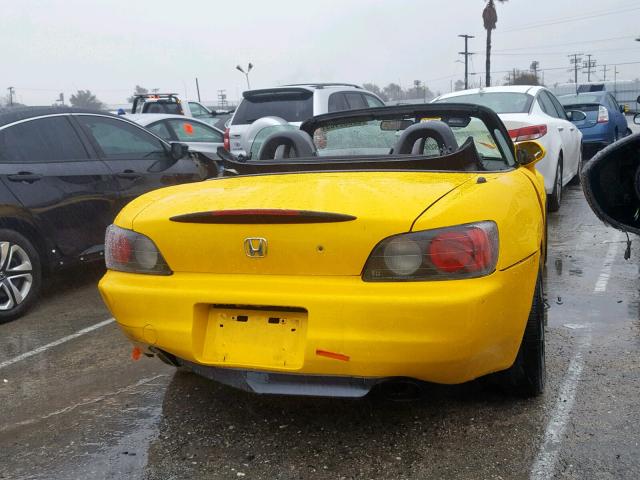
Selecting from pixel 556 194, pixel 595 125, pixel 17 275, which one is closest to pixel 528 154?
pixel 17 275

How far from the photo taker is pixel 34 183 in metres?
5.08

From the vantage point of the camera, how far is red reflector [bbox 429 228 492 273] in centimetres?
243

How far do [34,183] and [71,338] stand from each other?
53.4 inches

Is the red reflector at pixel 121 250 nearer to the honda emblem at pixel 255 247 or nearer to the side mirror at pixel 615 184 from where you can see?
the honda emblem at pixel 255 247

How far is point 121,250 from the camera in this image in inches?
114

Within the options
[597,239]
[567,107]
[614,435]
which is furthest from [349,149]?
[567,107]

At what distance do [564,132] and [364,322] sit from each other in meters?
6.48

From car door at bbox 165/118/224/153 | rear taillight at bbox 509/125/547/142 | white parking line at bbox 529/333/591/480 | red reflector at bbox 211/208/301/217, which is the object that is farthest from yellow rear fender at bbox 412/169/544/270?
car door at bbox 165/118/224/153

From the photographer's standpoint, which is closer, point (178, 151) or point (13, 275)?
point (13, 275)

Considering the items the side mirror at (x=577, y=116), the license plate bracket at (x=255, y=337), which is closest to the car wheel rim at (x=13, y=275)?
the license plate bracket at (x=255, y=337)

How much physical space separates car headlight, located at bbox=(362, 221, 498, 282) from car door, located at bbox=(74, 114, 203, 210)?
3637 millimetres

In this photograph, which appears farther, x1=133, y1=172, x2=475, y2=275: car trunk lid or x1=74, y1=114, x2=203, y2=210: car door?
x1=74, y1=114, x2=203, y2=210: car door

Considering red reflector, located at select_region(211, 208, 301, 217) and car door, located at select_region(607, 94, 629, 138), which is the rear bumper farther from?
car door, located at select_region(607, 94, 629, 138)

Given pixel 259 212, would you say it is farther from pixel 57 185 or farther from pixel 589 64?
pixel 589 64
